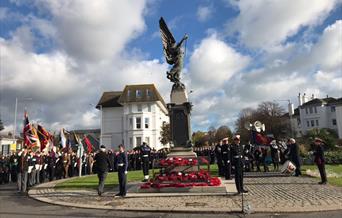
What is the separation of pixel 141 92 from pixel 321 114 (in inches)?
1854

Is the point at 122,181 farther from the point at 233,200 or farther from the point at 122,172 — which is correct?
the point at 233,200

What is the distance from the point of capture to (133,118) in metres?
60.2

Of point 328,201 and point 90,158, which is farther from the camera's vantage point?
point 90,158

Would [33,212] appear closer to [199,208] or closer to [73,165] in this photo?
[199,208]

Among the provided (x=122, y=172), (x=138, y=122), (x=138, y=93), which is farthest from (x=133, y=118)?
(x=122, y=172)

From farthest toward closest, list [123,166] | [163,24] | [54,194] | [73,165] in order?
[73,165] < [163,24] < [54,194] < [123,166]

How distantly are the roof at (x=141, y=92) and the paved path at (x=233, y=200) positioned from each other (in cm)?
4919

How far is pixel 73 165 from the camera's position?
74.7 feet

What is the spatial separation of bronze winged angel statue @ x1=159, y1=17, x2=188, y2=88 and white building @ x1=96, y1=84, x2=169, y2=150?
44.5 metres

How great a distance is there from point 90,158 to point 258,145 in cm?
1376

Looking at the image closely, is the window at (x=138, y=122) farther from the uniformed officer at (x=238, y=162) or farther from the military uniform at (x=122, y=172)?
the uniformed officer at (x=238, y=162)

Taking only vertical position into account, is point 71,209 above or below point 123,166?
below

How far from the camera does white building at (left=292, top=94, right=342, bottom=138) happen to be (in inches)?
2941

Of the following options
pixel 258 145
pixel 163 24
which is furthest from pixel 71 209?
pixel 258 145
